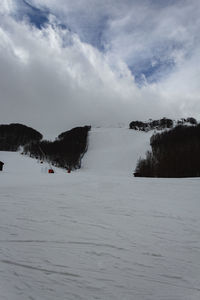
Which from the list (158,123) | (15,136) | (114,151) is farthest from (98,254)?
(158,123)

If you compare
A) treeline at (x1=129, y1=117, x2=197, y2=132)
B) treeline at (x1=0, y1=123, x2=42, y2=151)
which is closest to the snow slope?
treeline at (x1=129, y1=117, x2=197, y2=132)

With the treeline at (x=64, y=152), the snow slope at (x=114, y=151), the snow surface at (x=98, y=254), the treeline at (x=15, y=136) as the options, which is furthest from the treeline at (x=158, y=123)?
the snow surface at (x=98, y=254)

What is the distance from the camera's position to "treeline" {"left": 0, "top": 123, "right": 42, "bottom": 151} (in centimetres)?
9575

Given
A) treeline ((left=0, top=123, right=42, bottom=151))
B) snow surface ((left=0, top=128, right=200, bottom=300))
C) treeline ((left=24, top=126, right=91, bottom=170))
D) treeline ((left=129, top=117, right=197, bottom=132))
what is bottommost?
snow surface ((left=0, top=128, right=200, bottom=300))

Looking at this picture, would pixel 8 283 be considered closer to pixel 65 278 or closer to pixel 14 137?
pixel 65 278

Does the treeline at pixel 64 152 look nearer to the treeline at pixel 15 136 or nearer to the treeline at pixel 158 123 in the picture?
the treeline at pixel 15 136

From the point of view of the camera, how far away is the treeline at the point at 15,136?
95.8 meters

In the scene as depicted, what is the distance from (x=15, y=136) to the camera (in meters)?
104

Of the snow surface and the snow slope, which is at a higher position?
the snow slope

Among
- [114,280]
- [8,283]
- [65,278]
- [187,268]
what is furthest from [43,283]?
[187,268]

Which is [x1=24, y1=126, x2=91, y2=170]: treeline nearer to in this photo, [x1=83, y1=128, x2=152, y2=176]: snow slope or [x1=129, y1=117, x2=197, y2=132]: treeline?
[x1=83, y1=128, x2=152, y2=176]: snow slope

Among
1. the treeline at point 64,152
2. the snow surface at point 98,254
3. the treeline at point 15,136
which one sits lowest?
the snow surface at point 98,254

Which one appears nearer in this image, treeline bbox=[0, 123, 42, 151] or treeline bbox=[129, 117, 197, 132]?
treeline bbox=[0, 123, 42, 151]

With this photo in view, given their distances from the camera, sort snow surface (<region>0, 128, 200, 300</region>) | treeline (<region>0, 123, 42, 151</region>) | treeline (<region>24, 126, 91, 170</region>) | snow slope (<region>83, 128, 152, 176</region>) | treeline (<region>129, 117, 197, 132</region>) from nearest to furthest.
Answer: snow surface (<region>0, 128, 200, 300</region>), snow slope (<region>83, 128, 152, 176</region>), treeline (<region>24, 126, 91, 170</region>), treeline (<region>0, 123, 42, 151</region>), treeline (<region>129, 117, 197, 132</region>)
